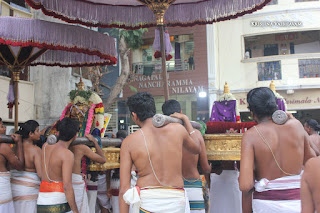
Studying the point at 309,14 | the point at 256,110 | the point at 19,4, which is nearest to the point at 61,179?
the point at 256,110

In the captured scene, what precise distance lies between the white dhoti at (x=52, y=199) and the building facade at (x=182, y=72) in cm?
1249

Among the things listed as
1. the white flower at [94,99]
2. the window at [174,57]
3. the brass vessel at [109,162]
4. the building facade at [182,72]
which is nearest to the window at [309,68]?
the building facade at [182,72]

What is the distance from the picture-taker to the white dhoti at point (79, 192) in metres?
4.16

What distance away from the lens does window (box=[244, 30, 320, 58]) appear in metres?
17.4

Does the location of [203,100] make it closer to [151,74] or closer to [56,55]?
[151,74]

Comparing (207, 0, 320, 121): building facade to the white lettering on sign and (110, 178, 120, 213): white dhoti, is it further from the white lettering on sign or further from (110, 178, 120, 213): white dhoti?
(110, 178, 120, 213): white dhoti

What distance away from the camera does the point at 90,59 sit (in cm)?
664

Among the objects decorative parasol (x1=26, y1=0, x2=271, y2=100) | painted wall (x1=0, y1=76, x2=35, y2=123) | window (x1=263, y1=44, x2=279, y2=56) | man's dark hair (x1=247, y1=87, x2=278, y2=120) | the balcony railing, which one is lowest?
man's dark hair (x1=247, y1=87, x2=278, y2=120)

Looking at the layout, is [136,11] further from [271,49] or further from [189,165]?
[271,49]

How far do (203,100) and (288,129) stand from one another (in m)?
13.8

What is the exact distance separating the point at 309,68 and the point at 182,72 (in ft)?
19.7

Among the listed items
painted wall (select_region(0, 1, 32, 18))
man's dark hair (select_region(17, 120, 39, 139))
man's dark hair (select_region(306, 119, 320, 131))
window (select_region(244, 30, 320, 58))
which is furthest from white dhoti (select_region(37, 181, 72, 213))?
window (select_region(244, 30, 320, 58))

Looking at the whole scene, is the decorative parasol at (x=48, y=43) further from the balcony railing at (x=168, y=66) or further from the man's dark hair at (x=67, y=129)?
the balcony railing at (x=168, y=66)

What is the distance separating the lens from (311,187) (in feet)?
5.69
